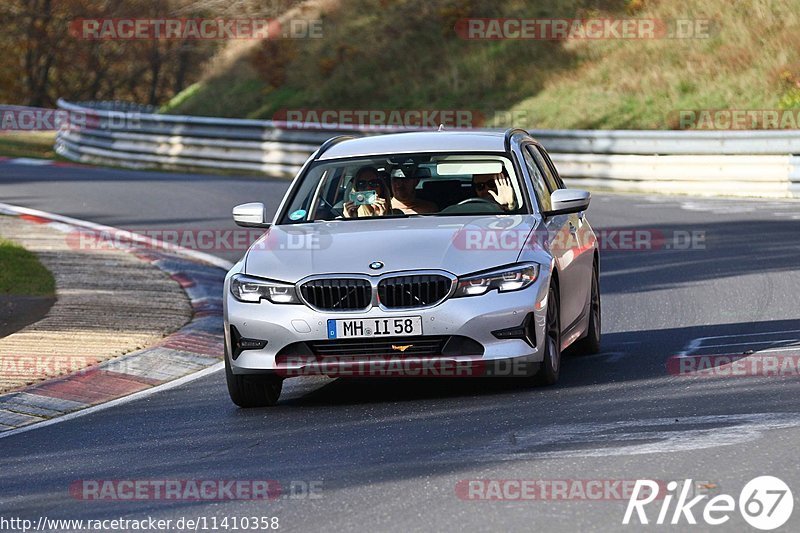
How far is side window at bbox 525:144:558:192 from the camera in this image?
37.1 feet

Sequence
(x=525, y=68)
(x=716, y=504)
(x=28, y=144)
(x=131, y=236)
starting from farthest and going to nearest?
(x=28, y=144), (x=525, y=68), (x=131, y=236), (x=716, y=504)

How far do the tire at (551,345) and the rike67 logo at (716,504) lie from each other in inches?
107

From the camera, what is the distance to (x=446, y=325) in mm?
9047

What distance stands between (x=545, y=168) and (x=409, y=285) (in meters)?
2.71

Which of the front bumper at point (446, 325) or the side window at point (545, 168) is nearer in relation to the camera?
the front bumper at point (446, 325)

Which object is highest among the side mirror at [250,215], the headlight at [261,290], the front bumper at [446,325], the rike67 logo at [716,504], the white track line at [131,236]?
the side mirror at [250,215]

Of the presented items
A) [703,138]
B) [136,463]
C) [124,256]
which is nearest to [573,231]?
[136,463]

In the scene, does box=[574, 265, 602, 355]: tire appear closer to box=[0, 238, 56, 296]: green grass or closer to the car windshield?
the car windshield

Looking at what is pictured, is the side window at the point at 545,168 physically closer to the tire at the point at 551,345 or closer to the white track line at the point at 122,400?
the tire at the point at 551,345

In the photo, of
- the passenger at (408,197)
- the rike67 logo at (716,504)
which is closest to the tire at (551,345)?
the passenger at (408,197)

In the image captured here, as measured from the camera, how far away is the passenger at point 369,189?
1044 cm

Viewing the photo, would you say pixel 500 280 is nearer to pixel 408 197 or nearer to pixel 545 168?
pixel 408 197

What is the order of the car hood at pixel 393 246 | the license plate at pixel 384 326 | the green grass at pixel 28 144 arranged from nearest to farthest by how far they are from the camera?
the license plate at pixel 384 326, the car hood at pixel 393 246, the green grass at pixel 28 144

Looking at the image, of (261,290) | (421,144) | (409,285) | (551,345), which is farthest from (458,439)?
(421,144)
